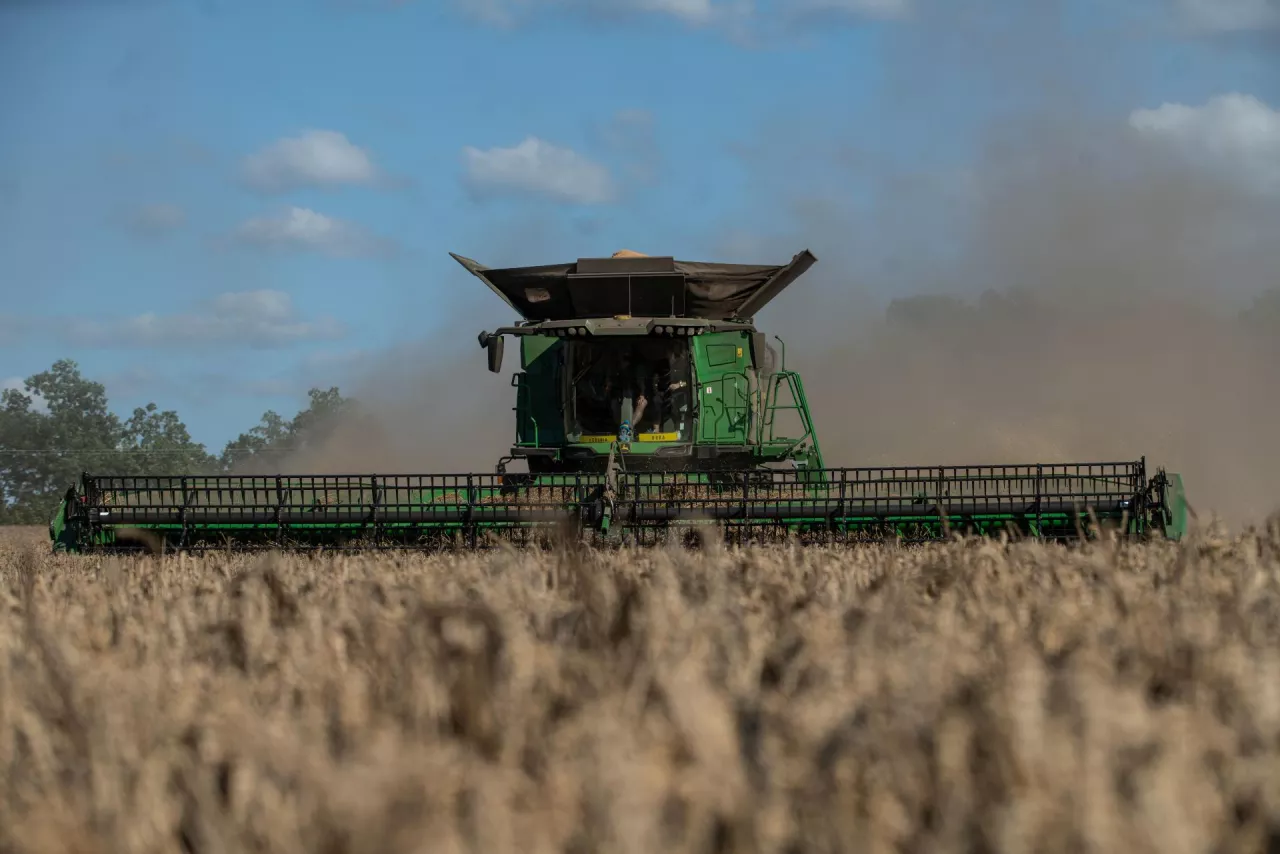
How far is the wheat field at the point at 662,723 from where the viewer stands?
5.28 feet

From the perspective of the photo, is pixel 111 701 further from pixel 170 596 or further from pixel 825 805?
pixel 170 596

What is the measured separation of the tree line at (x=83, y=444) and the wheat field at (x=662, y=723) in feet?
174

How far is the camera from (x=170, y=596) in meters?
4.54

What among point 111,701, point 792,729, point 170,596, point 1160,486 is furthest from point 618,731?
point 1160,486

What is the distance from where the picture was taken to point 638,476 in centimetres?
1015

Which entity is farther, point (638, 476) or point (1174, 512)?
point (1174, 512)

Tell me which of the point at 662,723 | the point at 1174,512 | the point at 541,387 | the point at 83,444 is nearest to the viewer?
the point at 662,723

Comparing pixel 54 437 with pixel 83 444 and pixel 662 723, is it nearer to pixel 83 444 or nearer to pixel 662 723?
pixel 83 444

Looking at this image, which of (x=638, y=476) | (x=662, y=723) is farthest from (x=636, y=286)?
(x=662, y=723)

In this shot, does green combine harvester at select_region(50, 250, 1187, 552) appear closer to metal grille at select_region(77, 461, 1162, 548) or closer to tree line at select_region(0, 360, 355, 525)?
metal grille at select_region(77, 461, 1162, 548)

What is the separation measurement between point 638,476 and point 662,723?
27.1 feet

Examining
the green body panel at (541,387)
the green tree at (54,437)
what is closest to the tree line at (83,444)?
the green tree at (54,437)

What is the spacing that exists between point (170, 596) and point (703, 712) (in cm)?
311

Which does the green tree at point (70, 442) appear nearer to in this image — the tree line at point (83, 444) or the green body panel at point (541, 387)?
the tree line at point (83, 444)
